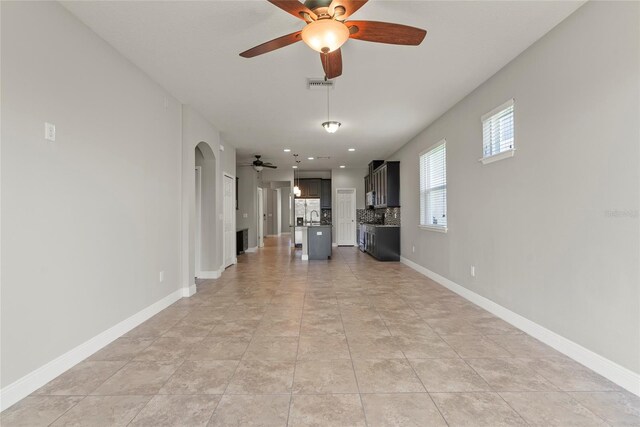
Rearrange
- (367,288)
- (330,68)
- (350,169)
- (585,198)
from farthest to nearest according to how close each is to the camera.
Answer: (350,169), (367,288), (330,68), (585,198)

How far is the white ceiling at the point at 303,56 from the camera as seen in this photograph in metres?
2.47

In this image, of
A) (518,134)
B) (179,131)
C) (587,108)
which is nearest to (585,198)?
(587,108)

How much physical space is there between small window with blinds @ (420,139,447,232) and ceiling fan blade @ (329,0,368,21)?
11.2 ft

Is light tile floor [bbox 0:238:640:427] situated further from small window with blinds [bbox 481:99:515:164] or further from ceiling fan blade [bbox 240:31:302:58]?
ceiling fan blade [bbox 240:31:302:58]

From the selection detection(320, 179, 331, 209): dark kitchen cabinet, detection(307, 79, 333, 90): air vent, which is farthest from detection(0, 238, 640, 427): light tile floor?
detection(320, 179, 331, 209): dark kitchen cabinet

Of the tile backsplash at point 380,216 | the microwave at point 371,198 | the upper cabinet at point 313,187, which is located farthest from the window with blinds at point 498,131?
the upper cabinet at point 313,187

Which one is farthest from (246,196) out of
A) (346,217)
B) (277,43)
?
(277,43)

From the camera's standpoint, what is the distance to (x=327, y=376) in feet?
7.42

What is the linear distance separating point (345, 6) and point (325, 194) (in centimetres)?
969

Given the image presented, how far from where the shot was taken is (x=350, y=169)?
11.1 m

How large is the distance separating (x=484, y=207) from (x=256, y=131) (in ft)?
13.2

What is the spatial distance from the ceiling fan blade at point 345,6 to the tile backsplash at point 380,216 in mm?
6135

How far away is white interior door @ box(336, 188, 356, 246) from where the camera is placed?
36.5ft

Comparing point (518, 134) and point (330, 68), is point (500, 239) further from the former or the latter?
point (330, 68)
